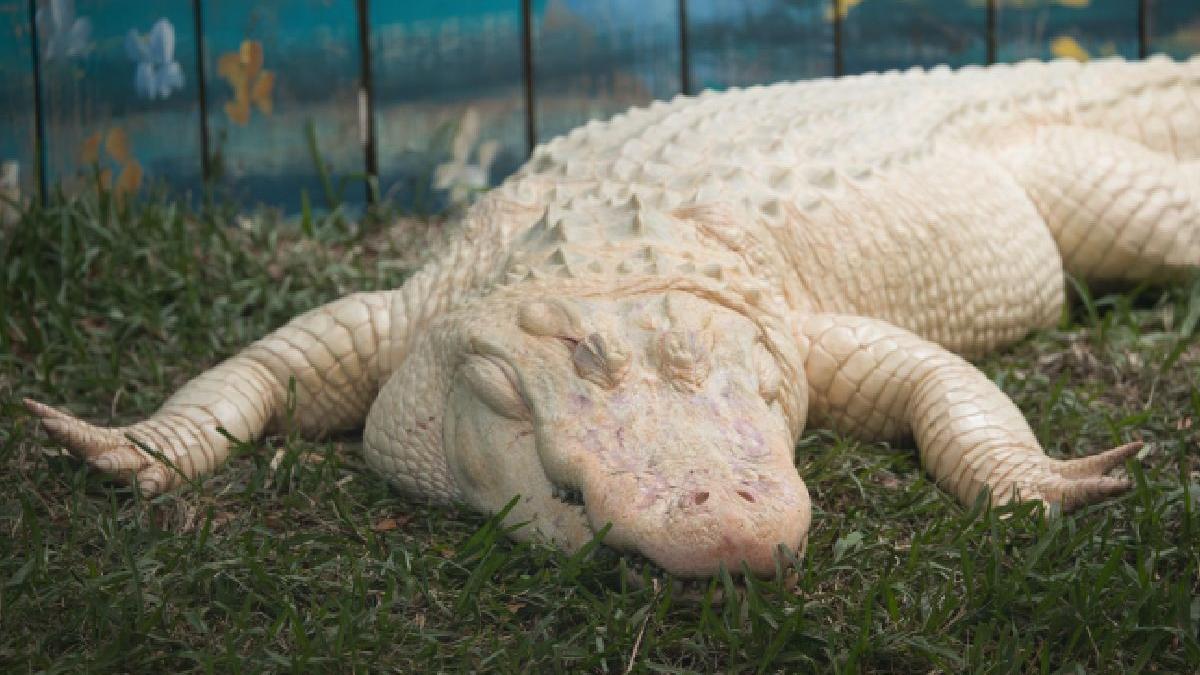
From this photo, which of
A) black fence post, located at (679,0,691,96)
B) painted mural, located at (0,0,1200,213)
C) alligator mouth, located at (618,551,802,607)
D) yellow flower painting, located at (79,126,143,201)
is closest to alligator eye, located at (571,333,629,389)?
alligator mouth, located at (618,551,802,607)

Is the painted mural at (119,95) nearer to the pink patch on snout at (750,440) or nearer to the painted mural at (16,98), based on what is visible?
the painted mural at (16,98)

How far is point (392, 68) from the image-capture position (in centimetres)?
521

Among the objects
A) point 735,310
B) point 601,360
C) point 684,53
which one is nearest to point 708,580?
point 601,360

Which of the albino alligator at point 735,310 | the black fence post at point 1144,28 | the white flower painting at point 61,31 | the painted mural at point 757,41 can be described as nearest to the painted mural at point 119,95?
the white flower painting at point 61,31

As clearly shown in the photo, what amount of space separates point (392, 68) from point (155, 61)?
91 centimetres

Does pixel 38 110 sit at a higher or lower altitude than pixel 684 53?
lower

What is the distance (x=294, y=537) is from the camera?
8.30ft

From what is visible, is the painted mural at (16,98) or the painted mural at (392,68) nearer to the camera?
the painted mural at (16,98)

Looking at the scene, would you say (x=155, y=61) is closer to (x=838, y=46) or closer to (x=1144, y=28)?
(x=838, y=46)

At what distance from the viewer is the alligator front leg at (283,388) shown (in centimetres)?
299

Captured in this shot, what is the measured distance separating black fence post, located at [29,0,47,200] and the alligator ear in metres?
2.64

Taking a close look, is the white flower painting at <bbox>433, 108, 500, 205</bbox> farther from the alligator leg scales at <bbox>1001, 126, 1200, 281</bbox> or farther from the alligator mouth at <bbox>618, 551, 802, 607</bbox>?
the alligator mouth at <bbox>618, 551, 802, 607</bbox>

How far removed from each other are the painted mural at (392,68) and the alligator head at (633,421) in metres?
2.35

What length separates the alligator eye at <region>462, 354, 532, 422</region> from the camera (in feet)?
8.33
